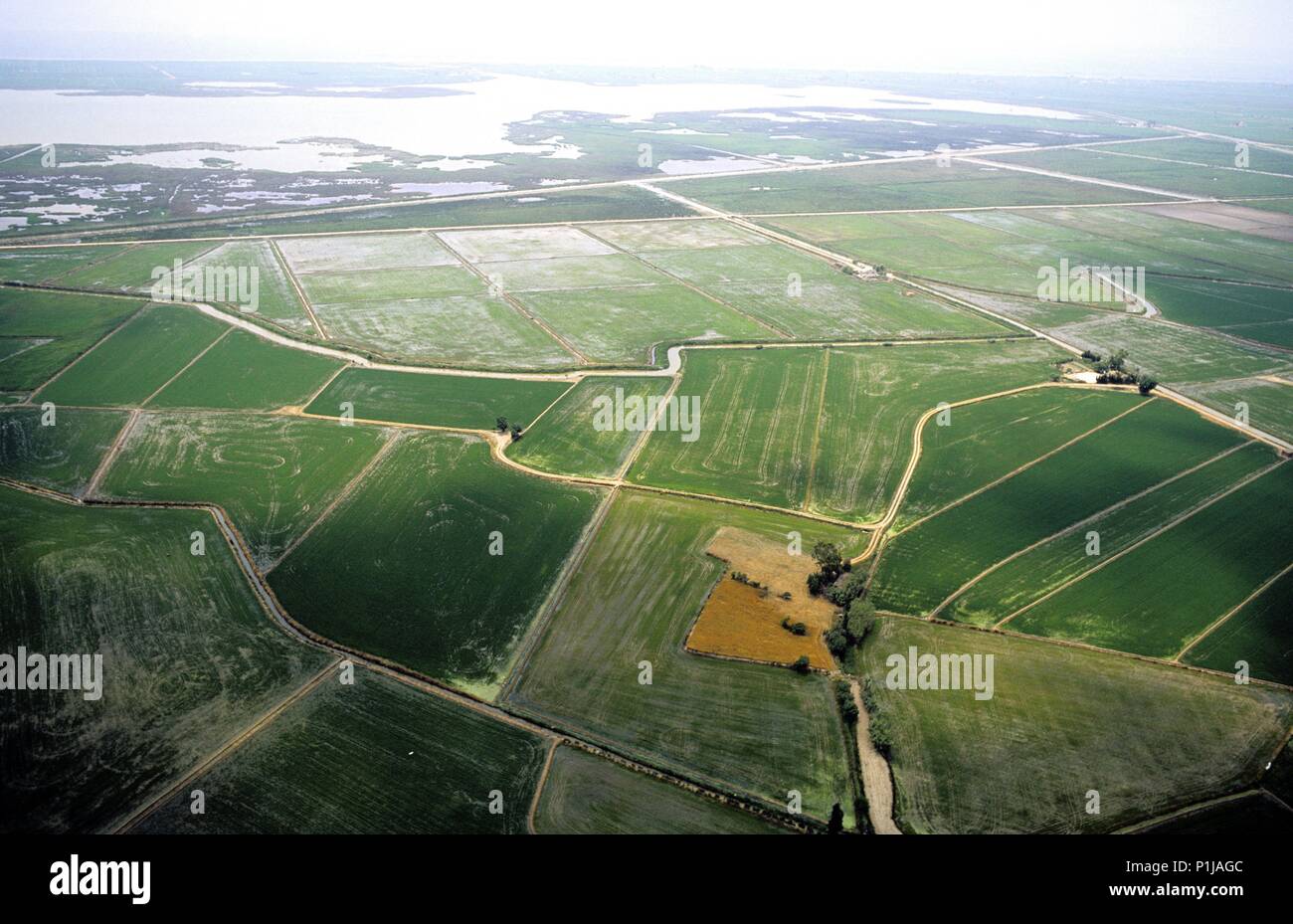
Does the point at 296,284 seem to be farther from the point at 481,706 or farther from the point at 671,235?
the point at 481,706

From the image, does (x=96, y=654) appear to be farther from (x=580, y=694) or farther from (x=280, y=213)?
(x=280, y=213)

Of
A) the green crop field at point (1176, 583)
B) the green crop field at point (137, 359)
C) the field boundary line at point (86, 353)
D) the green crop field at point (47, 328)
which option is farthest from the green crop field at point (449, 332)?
the green crop field at point (1176, 583)

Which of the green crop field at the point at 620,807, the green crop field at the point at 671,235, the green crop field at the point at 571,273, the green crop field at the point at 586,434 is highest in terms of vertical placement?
the green crop field at the point at 671,235

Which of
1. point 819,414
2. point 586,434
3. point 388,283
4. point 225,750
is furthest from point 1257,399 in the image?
point 388,283

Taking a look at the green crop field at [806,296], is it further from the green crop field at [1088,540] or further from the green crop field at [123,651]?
the green crop field at [123,651]

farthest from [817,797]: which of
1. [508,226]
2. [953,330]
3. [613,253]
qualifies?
[508,226]

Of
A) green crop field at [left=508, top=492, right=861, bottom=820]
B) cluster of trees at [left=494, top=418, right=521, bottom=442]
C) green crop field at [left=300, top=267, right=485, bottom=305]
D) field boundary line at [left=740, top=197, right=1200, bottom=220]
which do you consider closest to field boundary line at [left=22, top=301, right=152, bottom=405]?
green crop field at [left=300, top=267, right=485, bottom=305]

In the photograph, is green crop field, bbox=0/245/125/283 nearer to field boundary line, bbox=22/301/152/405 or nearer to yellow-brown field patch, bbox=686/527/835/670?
field boundary line, bbox=22/301/152/405
